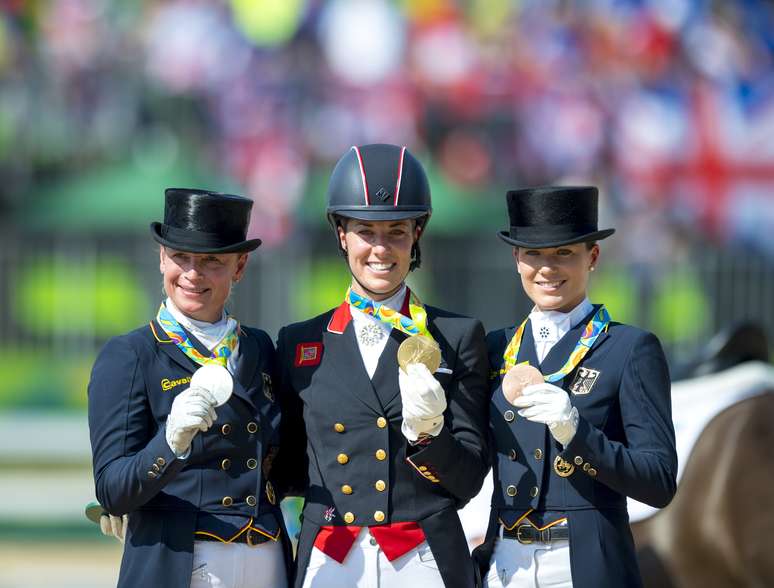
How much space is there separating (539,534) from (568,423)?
370mm

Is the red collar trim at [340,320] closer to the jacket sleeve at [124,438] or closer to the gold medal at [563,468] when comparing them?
the jacket sleeve at [124,438]

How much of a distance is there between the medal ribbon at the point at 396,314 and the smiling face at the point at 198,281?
14.7 inches

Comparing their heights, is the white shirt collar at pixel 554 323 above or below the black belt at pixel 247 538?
above

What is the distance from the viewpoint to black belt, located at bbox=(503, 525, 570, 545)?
3307 millimetres

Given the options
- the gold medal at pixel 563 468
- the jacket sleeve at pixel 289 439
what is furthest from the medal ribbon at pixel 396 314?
the gold medal at pixel 563 468

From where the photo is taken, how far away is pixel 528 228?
3.48m

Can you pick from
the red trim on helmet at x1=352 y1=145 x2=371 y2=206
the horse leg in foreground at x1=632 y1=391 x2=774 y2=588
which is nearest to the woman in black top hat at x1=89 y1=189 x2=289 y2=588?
the red trim on helmet at x1=352 y1=145 x2=371 y2=206

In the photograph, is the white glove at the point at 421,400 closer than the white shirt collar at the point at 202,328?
Yes

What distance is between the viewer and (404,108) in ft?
44.2

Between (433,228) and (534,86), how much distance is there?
2207 mm

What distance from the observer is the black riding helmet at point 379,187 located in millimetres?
3529

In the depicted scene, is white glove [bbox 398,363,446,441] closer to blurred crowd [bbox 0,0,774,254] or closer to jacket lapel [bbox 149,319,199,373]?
jacket lapel [bbox 149,319,199,373]

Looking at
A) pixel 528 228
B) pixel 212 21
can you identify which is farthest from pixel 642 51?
pixel 528 228

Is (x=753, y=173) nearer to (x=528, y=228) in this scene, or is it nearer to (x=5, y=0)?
(x=5, y=0)
